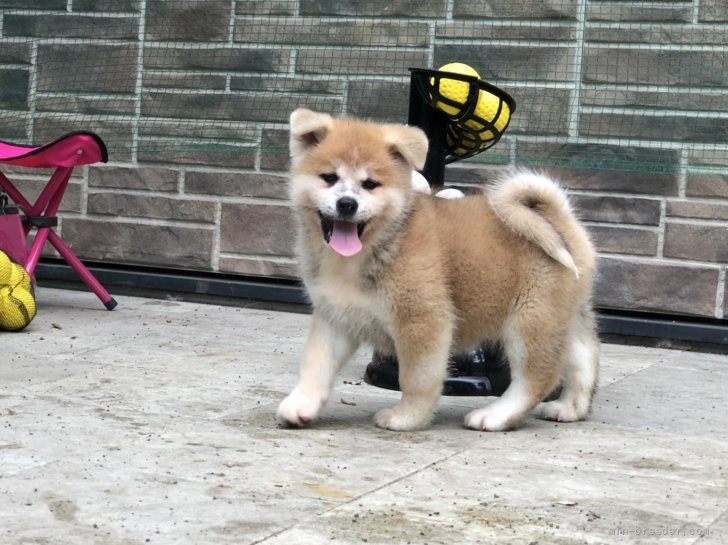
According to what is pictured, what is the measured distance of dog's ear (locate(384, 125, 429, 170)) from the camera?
13.1ft

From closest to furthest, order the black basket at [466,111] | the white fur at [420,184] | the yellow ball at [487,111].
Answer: the white fur at [420,184]
the black basket at [466,111]
the yellow ball at [487,111]

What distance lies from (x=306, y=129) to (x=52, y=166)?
8.87ft

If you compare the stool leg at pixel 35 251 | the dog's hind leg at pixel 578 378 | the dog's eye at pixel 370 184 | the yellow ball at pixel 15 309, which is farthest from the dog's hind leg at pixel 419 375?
the stool leg at pixel 35 251

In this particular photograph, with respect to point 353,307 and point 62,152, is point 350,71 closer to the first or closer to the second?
point 62,152

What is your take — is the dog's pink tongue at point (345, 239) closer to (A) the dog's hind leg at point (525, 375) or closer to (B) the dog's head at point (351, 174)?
(B) the dog's head at point (351, 174)

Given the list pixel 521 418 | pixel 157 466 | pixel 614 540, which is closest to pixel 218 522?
pixel 157 466

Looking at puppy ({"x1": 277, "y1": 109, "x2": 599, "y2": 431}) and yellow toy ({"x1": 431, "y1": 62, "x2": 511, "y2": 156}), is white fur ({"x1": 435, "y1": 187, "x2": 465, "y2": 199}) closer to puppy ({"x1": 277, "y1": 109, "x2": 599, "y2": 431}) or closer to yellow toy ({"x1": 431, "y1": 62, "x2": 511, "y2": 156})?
yellow toy ({"x1": 431, "y1": 62, "x2": 511, "y2": 156})

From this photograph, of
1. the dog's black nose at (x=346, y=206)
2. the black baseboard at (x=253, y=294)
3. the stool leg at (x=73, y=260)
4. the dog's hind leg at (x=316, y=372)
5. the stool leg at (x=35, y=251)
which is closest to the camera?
the dog's black nose at (x=346, y=206)

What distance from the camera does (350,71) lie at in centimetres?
704

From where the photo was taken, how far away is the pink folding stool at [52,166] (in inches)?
238

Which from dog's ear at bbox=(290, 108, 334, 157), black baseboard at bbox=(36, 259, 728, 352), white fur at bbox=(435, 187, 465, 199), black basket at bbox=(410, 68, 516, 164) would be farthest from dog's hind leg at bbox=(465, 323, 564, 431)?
black baseboard at bbox=(36, 259, 728, 352)

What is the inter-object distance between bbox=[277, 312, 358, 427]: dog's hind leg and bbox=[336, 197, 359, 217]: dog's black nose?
1.45 ft

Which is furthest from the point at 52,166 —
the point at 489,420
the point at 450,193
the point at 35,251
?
the point at 489,420

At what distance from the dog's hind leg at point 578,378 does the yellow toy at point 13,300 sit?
8.90ft
